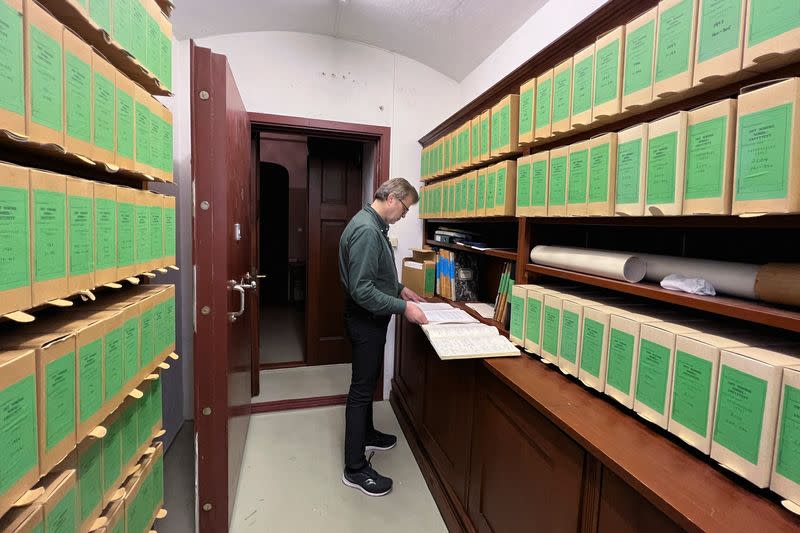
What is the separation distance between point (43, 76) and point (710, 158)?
4.28 feet

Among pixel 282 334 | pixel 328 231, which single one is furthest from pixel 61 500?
pixel 282 334

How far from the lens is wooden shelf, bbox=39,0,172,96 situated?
0.80 meters

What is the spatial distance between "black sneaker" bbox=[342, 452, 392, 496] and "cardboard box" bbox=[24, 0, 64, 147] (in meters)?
1.87

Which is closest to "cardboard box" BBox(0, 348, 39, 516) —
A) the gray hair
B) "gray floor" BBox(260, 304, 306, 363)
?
the gray hair

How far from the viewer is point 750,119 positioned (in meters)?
0.72

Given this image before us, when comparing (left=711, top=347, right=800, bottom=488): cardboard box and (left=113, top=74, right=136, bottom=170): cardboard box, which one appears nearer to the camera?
(left=711, top=347, right=800, bottom=488): cardboard box

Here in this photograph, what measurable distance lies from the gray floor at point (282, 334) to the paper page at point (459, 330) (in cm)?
234

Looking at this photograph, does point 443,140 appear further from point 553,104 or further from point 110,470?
point 110,470

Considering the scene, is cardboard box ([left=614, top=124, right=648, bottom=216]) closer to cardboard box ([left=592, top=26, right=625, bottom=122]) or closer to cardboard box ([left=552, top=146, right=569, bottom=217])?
cardboard box ([left=592, top=26, right=625, bottom=122])

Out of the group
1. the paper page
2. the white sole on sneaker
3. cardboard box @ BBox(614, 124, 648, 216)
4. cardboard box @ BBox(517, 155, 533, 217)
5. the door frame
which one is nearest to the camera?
cardboard box @ BBox(614, 124, 648, 216)

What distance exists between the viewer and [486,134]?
1794 millimetres

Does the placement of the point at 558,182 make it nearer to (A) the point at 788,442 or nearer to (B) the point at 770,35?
(B) the point at 770,35

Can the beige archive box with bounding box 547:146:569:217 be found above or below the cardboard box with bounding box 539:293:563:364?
above

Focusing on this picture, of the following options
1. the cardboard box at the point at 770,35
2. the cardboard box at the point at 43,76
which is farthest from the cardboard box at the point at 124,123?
the cardboard box at the point at 770,35
